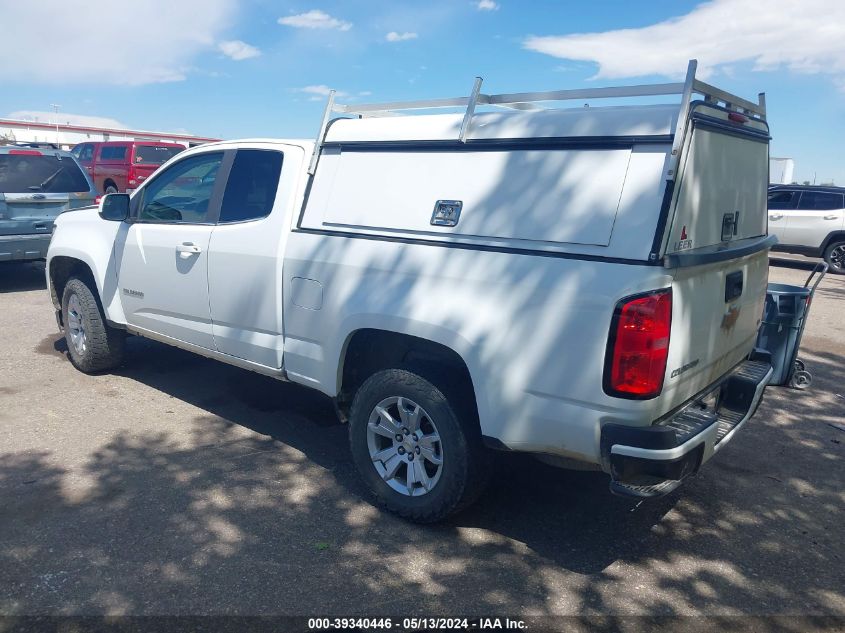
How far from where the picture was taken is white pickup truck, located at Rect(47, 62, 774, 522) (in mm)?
2965

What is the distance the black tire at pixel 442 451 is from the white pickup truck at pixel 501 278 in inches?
0.4

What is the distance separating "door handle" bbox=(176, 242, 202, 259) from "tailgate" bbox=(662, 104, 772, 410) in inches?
123

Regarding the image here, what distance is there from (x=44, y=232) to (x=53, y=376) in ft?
13.5

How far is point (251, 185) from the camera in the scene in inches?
180

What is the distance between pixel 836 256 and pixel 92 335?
14285mm

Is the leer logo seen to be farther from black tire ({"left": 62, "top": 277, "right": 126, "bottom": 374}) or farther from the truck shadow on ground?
black tire ({"left": 62, "top": 277, "right": 126, "bottom": 374})

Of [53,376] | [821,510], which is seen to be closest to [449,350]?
[821,510]

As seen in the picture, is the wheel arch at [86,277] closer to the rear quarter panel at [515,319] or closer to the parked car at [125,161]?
the rear quarter panel at [515,319]

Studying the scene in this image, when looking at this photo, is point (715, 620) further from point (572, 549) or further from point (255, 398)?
point (255, 398)

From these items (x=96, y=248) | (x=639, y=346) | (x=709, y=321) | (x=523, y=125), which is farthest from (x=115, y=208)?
(x=709, y=321)

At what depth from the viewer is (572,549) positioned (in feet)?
11.7

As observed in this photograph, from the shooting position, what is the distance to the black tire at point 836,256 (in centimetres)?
1431

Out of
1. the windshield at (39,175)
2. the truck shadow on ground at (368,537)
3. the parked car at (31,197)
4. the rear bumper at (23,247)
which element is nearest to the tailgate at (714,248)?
the truck shadow on ground at (368,537)

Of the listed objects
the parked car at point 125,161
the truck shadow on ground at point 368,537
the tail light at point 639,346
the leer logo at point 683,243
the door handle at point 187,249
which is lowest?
the truck shadow on ground at point 368,537
